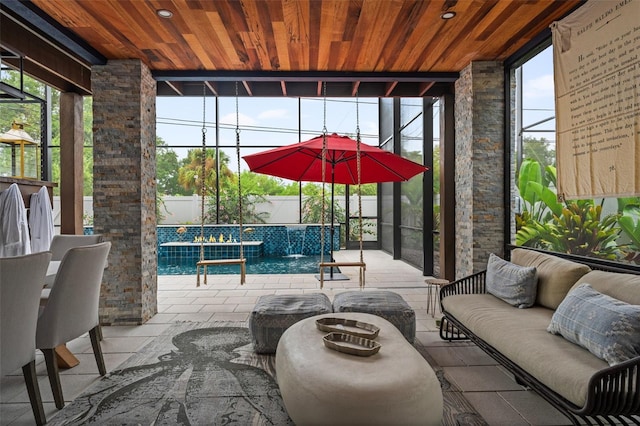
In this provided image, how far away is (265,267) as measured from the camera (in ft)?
28.3

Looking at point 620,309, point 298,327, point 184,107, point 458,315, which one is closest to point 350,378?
point 298,327

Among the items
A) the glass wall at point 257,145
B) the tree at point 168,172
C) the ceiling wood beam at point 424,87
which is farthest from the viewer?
the tree at point 168,172

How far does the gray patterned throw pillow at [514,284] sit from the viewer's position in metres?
3.08

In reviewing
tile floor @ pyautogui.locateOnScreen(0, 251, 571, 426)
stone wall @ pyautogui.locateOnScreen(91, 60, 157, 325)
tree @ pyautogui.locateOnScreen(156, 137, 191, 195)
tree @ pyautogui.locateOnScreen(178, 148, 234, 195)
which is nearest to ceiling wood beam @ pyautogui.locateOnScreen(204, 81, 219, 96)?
stone wall @ pyautogui.locateOnScreen(91, 60, 157, 325)

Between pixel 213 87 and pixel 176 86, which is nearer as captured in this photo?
pixel 213 87

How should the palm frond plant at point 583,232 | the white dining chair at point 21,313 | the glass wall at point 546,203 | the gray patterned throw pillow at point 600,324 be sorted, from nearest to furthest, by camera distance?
the gray patterned throw pillow at point 600,324 → the white dining chair at point 21,313 → the glass wall at point 546,203 → the palm frond plant at point 583,232

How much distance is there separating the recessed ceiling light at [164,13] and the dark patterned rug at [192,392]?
2921 mm

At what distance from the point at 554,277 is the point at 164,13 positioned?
151 inches

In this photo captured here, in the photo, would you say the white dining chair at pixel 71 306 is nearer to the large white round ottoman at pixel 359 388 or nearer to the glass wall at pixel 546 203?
the large white round ottoman at pixel 359 388

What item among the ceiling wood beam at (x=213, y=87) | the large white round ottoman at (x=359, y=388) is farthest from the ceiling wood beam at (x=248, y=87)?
the large white round ottoman at (x=359, y=388)

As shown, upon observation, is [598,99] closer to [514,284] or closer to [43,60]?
[514,284]

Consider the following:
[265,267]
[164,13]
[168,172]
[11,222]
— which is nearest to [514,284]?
[164,13]

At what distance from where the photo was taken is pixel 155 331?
4.02m

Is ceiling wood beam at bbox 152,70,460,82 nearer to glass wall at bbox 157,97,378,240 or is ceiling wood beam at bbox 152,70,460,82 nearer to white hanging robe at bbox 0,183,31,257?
white hanging robe at bbox 0,183,31,257
